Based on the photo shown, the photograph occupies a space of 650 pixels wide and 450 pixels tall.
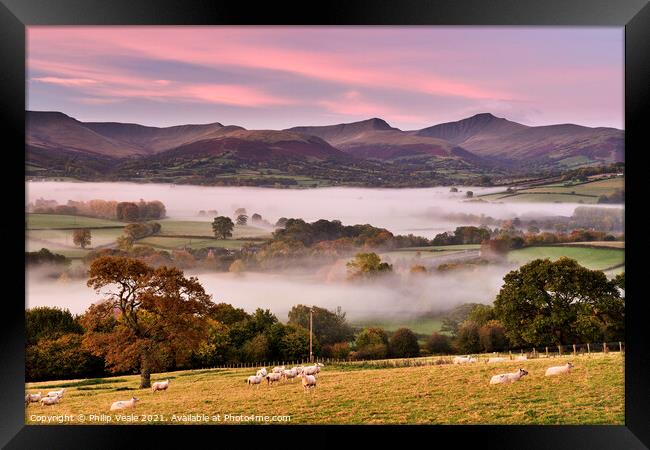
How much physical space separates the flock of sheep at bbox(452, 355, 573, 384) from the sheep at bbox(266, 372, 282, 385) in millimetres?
1903

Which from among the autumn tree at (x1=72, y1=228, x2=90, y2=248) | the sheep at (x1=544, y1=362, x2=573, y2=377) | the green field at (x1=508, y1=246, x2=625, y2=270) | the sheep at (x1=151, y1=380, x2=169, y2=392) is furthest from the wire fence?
the autumn tree at (x1=72, y1=228, x2=90, y2=248)

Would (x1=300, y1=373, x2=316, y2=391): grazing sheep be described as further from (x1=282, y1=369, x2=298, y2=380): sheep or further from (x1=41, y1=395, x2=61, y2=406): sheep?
(x1=41, y1=395, x2=61, y2=406): sheep

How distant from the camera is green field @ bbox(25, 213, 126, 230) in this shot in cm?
675

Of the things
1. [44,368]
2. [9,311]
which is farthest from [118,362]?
[9,311]

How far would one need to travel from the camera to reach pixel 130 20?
6324mm

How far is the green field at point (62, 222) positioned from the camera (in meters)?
6.75

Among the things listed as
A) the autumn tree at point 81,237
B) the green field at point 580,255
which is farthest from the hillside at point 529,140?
the autumn tree at point 81,237

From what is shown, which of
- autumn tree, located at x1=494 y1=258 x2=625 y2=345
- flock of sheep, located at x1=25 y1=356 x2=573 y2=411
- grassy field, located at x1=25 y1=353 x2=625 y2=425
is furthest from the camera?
autumn tree, located at x1=494 y1=258 x2=625 y2=345

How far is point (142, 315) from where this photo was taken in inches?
272

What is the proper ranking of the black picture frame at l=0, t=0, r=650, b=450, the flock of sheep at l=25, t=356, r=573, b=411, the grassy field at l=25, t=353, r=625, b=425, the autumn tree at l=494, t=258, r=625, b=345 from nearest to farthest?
Answer: the black picture frame at l=0, t=0, r=650, b=450
the grassy field at l=25, t=353, r=625, b=425
the flock of sheep at l=25, t=356, r=573, b=411
the autumn tree at l=494, t=258, r=625, b=345

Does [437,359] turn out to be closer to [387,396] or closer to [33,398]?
[387,396]

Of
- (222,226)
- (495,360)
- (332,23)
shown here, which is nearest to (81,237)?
(222,226)

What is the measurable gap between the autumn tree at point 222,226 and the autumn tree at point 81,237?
1.33 metres

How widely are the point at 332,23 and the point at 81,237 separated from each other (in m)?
3.44
